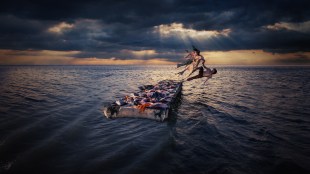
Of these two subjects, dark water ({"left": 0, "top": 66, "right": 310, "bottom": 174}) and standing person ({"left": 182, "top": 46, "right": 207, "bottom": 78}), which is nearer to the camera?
standing person ({"left": 182, "top": 46, "right": 207, "bottom": 78})

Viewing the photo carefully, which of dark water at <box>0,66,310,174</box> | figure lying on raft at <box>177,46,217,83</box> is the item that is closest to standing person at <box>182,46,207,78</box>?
figure lying on raft at <box>177,46,217,83</box>

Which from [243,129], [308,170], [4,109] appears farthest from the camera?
[4,109]

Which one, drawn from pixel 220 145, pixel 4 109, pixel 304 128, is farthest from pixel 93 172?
pixel 4 109

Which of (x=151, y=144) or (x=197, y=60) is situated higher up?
(x=197, y=60)

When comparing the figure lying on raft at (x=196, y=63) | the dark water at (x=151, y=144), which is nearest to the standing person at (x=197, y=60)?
the figure lying on raft at (x=196, y=63)

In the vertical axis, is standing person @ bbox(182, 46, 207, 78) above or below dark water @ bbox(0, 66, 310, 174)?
above

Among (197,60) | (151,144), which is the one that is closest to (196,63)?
(197,60)

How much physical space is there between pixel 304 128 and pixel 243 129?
5152 mm

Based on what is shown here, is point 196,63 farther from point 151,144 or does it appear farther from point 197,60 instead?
point 151,144

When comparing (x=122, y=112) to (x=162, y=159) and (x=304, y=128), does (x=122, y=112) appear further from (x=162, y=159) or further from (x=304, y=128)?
(x=304, y=128)

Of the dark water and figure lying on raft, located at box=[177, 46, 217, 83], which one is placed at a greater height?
figure lying on raft, located at box=[177, 46, 217, 83]

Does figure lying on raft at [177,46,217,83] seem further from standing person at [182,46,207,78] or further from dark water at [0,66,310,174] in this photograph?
dark water at [0,66,310,174]

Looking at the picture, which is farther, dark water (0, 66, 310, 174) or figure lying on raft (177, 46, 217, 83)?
dark water (0, 66, 310, 174)

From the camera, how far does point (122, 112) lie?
1894cm
